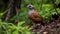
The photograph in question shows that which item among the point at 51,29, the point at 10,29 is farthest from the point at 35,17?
the point at 10,29

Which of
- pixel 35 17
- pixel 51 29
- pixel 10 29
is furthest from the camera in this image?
pixel 35 17

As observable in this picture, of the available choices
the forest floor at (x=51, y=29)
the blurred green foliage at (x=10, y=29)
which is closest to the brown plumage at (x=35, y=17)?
the forest floor at (x=51, y=29)

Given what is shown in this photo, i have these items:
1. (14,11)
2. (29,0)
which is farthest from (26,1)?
(14,11)

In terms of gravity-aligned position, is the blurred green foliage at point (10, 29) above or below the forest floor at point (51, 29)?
above

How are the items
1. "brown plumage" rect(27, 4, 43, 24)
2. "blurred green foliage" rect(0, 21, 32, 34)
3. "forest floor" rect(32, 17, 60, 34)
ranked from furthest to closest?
"brown plumage" rect(27, 4, 43, 24)
"forest floor" rect(32, 17, 60, 34)
"blurred green foliage" rect(0, 21, 32, 34)

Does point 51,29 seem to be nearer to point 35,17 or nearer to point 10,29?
point 35,17

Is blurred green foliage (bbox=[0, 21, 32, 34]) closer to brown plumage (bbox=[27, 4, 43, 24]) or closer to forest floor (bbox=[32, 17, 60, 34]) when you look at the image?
forest floor (bbox=[32, 17, 60, 34])

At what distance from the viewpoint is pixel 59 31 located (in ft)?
18.3

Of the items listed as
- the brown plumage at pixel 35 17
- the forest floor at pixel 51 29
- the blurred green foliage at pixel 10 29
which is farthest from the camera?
the brown plumage at pixel 35 17

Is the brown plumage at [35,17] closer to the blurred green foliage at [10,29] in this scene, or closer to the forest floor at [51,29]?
the forest floor at [51,29]

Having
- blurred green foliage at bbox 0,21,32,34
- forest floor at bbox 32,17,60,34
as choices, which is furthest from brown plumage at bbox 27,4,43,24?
blurred green foliage at bbox 0,21,32,34

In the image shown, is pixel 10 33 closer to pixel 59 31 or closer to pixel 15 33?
pixel 15 33

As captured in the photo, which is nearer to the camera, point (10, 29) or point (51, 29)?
point (10, 29)

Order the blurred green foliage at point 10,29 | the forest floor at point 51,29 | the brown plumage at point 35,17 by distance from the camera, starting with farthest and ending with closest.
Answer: the brown plumage at point 35,17, the forest floor at point 51,29, the blurred green foliage at point 10,29
